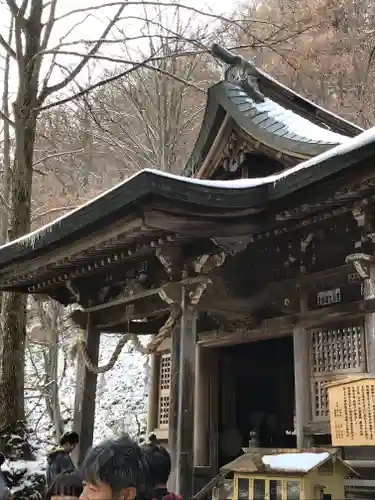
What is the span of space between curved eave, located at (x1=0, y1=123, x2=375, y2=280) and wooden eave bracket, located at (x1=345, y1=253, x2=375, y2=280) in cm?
75

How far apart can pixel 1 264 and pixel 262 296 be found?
346cm

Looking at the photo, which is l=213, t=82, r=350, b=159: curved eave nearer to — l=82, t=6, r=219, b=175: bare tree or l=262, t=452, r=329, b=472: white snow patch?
l=262, t=452, r=329, b=472: white snow patch

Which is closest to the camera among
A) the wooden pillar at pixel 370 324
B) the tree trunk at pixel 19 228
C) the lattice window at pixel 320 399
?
the wooden pillar at pixel 370 324

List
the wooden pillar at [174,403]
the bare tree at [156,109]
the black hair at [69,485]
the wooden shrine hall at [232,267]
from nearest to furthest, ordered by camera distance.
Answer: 1. the black hair at [69,485]
2. the wooden shrine hall at [232,267]
3. the wooden pillar at [174,403]
4. the bare tree at [156,109]

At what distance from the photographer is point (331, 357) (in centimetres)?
685

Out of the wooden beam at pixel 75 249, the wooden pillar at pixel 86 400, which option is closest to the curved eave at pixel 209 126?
the wooden beam at pixel 75 249

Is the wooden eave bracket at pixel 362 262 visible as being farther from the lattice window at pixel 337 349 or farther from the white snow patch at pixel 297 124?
the white snow patch at pixel 297 124

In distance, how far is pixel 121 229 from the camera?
20.1 ft

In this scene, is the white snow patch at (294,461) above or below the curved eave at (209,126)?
below

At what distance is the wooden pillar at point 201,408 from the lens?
8.79 metres

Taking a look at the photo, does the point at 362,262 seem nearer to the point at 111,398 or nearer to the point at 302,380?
the point at 302,380

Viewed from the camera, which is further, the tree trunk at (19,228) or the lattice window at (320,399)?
the tree trunk at (19,228)

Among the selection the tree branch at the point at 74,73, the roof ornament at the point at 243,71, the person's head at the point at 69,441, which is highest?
the tree branch at the point at 74,73

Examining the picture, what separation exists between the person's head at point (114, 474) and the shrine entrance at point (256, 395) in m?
6.41
